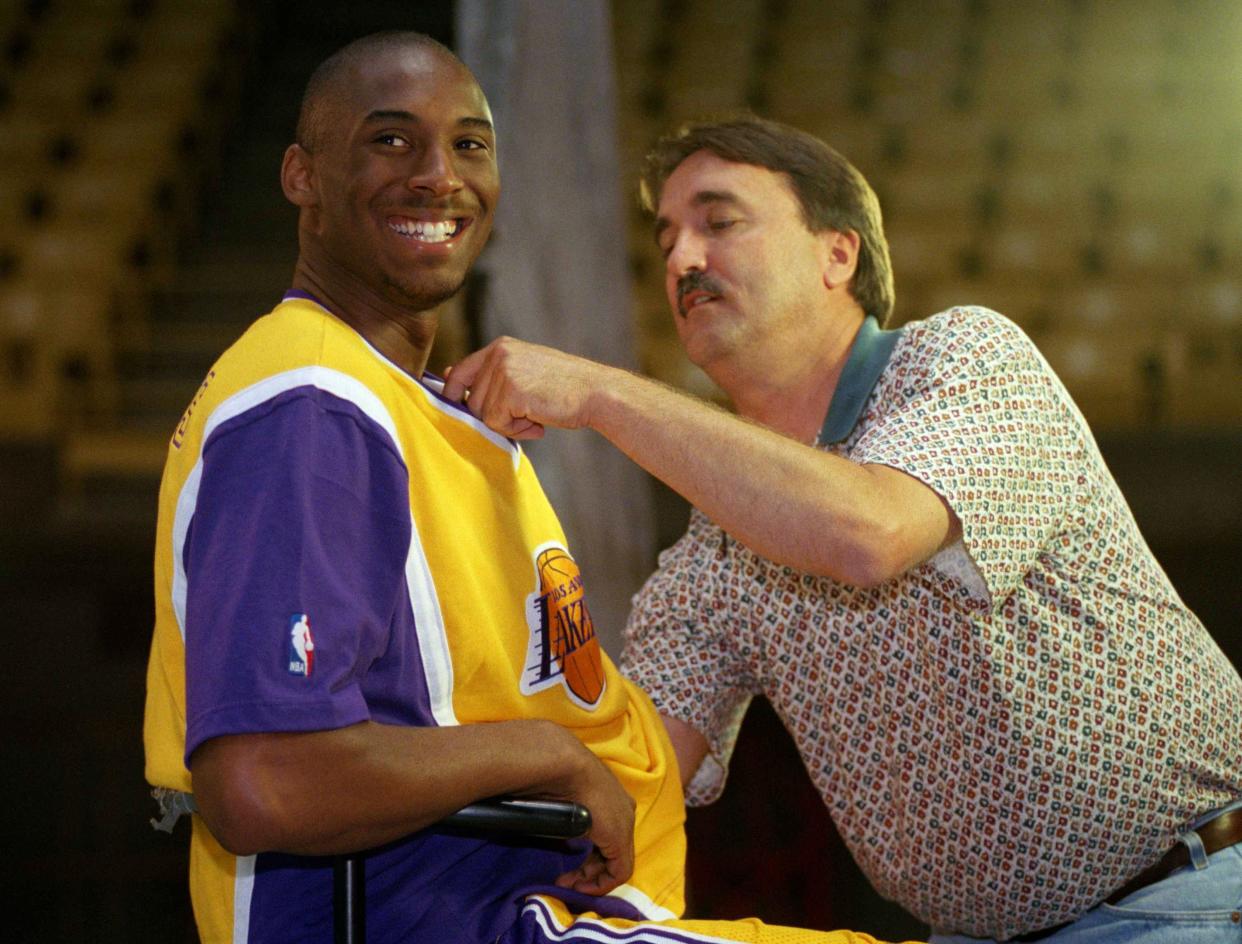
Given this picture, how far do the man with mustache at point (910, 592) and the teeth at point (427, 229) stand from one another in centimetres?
13

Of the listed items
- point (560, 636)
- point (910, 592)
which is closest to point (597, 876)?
point (560, 636)

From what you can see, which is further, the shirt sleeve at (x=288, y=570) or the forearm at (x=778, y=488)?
the forearm at (x=778, y=488)

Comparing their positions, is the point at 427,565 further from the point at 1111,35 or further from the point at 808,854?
the point at 1111,35

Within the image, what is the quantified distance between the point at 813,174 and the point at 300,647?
1.16 metres

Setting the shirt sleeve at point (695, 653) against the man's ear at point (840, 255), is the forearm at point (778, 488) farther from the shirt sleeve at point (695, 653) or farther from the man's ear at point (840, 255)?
the man's ear at point (840, 255)

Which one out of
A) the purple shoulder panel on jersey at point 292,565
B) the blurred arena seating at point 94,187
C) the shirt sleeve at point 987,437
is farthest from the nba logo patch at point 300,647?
the blurred arena seating at point 94,187

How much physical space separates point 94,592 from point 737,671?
10.8 ft

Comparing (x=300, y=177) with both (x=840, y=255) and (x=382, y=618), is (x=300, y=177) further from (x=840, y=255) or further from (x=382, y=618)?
(x=840, y=255)

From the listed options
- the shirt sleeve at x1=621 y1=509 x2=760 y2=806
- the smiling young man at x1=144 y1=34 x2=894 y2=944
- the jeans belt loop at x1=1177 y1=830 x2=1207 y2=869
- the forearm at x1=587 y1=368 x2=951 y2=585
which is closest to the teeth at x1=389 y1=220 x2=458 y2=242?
the smiling young man at x1=144 y1=34 x2=894 y2=944

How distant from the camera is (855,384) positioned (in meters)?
1.62

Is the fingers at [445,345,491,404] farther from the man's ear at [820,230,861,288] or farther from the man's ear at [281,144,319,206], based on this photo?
the man's ear at [820,230,861,288]

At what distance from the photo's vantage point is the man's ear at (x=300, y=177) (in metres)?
1.20

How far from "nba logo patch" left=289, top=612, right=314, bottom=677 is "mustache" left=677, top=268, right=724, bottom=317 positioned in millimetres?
941

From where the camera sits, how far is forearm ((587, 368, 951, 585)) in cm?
124
